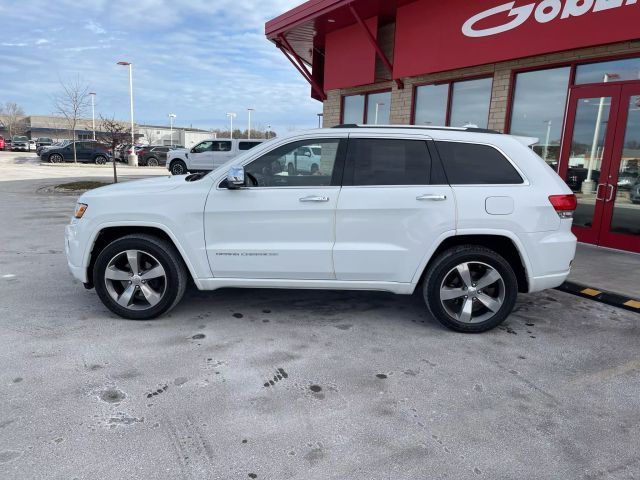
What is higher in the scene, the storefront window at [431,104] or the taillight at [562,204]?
the storefront window at [431,104]

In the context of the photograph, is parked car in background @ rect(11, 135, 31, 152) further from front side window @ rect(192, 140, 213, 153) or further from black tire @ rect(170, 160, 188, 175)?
front side window @ rect(192, 140, 213, 153)

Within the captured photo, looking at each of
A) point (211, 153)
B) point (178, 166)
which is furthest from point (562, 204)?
point (178, 166)

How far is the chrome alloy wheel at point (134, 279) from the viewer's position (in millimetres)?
4246

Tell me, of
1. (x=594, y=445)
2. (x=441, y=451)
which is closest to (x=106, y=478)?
(x=441, y=451)

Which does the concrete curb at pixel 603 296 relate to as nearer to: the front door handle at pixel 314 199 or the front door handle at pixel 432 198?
the front door handle at pixel 432 198

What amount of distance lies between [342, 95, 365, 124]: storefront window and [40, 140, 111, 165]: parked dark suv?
979 inches

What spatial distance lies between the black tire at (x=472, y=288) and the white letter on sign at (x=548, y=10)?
5.23 m

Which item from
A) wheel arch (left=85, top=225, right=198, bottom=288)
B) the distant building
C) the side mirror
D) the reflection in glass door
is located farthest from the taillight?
the distant building

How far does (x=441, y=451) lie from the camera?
2.59 meters

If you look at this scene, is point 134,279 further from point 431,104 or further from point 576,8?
point 431,104

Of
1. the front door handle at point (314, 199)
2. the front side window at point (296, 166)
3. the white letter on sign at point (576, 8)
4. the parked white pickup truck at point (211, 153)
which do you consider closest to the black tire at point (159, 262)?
the front side window at point (296, 166)

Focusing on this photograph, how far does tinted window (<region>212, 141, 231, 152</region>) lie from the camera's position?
73.4 ft

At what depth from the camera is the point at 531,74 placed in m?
8.34

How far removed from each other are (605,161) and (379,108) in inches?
234
